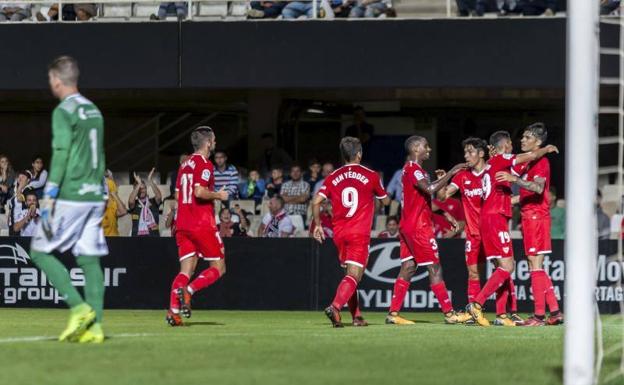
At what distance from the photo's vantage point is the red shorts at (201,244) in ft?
49.1

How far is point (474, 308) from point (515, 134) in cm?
1349

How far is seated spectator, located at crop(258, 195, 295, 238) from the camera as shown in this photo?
23062 mm

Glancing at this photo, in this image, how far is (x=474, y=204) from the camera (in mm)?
16328

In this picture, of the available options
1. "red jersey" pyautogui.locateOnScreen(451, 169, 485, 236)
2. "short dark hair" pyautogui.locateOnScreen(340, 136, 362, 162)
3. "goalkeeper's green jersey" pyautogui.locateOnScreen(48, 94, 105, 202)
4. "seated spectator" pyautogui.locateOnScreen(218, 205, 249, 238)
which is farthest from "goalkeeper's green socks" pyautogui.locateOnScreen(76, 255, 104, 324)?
"seated spectator" pyautogui.locateOnScreen(218, 205, 249, 238)

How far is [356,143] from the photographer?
14.9 metres

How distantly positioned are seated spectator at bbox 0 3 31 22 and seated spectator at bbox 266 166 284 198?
17.0 feet

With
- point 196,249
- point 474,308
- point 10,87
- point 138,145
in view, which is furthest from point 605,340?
point 138,145

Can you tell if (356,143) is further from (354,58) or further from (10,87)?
(10,87)

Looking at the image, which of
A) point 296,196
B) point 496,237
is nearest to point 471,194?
point 496,237

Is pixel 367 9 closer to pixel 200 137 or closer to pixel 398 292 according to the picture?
pixel 398 292

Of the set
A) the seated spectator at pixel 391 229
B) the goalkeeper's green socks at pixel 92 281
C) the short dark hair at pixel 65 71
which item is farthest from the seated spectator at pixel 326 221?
the short dark hair at pixel 65 71

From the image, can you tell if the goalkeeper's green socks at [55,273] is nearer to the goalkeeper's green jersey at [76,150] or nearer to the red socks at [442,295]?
the goalkeeper's green jersey at [76,150]

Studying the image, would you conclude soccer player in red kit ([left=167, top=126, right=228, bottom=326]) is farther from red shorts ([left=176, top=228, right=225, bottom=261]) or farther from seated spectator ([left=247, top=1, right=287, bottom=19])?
seated spectator ([left=247, top=1, right=287, bottom=19])

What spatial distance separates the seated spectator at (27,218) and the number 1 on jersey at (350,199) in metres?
9.63
